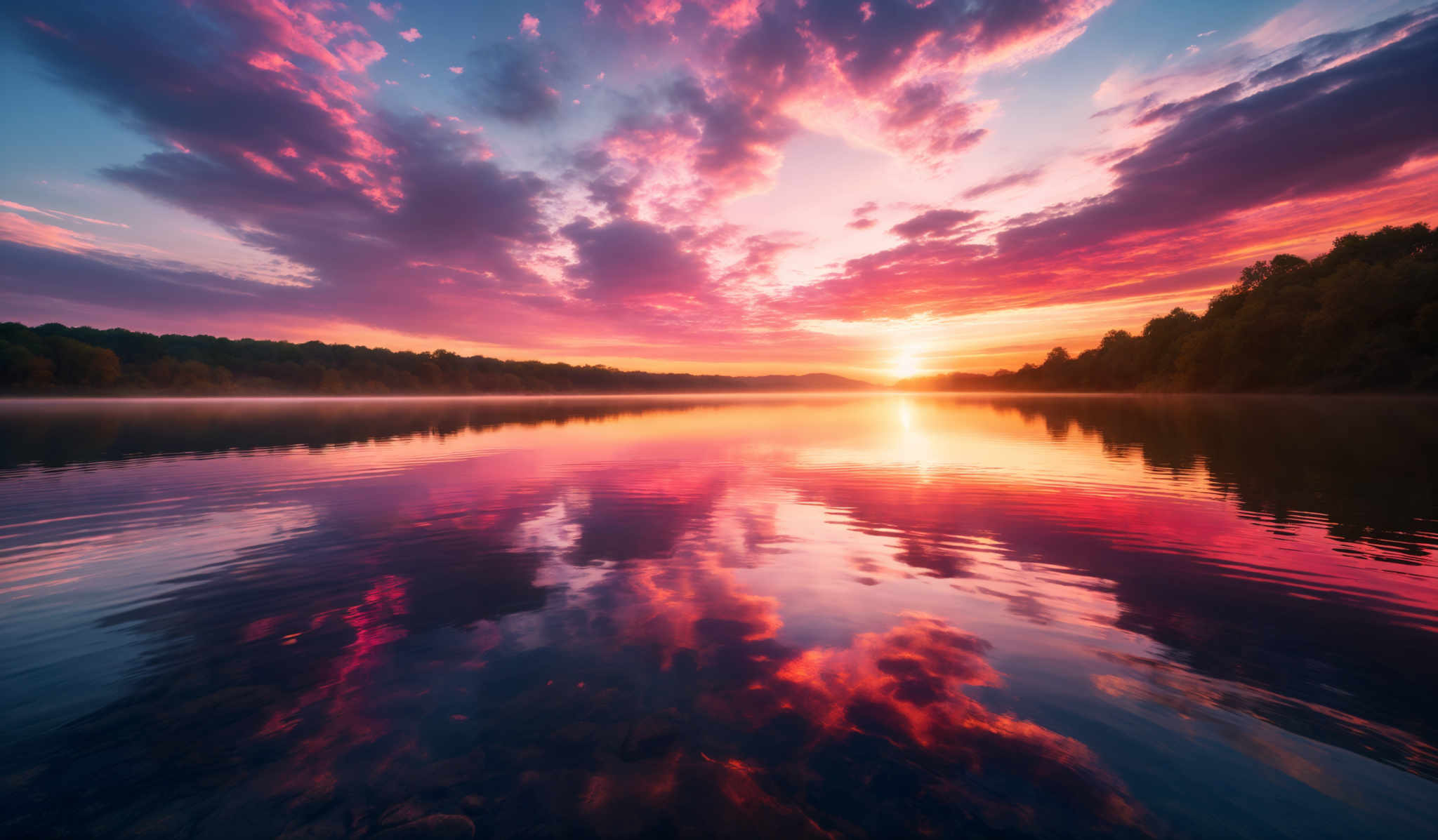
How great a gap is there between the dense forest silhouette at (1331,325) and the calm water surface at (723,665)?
105 metres

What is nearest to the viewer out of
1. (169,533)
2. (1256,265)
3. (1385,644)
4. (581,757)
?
(581,757)

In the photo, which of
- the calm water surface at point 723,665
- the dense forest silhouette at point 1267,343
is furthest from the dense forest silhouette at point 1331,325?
the calm water surface at point 723,665

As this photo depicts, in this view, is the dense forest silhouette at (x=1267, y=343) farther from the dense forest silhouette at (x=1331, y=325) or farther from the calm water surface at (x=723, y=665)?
the calm water surface at (x=723, y=665)

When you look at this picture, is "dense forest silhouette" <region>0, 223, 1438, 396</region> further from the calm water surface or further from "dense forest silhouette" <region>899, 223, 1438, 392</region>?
the calm water surface

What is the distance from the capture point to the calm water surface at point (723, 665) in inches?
196

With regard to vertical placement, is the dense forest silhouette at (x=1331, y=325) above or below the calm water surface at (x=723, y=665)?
above

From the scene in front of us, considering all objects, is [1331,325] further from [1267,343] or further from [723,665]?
[723,665]

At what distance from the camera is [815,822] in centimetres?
471

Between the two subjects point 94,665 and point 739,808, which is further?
point 94,665

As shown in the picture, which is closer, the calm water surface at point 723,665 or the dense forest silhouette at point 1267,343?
the calm water surface at point 723,665

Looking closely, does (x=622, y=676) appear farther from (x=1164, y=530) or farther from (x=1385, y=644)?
(x=1164, y=530)

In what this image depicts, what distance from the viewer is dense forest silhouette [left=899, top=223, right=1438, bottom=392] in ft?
268

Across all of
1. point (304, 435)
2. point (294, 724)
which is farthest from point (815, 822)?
point (304, 435)

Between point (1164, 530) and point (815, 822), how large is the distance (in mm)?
15417
